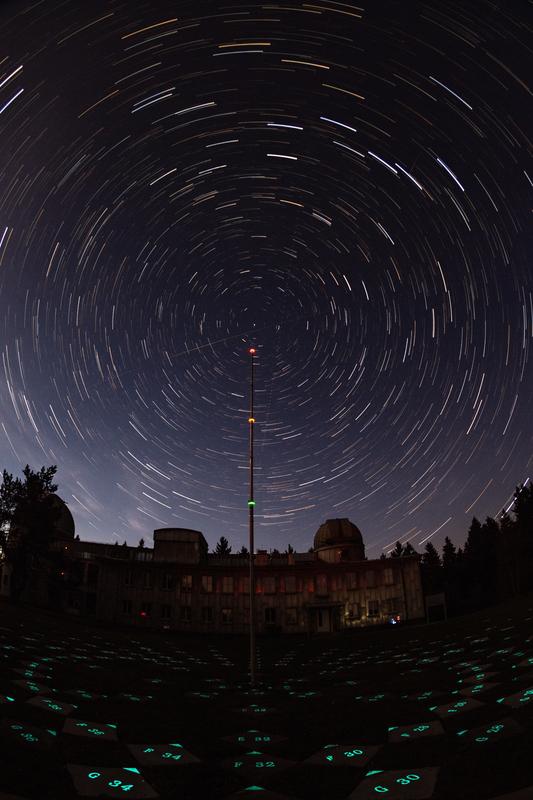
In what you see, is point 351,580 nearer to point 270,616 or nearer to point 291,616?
point 291,616

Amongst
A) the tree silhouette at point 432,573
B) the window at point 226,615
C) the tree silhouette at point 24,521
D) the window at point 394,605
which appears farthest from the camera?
the tree silhouette at point 432,573

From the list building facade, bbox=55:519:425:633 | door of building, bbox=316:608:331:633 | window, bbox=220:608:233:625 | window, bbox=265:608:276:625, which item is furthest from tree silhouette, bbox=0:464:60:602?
door of building, bbox=316:608:331:633

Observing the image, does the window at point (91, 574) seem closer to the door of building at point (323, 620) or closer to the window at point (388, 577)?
the door of building at point (323, 620)

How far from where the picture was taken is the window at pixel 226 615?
57.7 metres

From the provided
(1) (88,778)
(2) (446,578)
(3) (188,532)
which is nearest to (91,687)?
(1) (88,778)

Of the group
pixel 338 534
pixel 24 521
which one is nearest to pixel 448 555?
pixel 338 534

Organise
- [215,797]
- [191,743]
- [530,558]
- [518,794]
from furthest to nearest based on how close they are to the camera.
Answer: [530,558] < [191,743] < [215,797] < [518,794]

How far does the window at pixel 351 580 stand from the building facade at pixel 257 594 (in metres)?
0.11

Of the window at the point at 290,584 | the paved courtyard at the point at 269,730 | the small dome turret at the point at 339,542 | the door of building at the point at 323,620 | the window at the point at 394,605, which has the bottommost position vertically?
the paved courtyard at the point at 269,730

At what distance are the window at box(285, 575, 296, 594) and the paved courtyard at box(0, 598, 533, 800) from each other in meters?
38.8

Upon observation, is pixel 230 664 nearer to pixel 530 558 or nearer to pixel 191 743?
pixel 191 743

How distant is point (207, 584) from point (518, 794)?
185ft

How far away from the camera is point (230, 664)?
2717 centimetres

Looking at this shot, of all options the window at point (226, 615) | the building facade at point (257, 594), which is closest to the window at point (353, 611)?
the building facade at point (257, 594)
